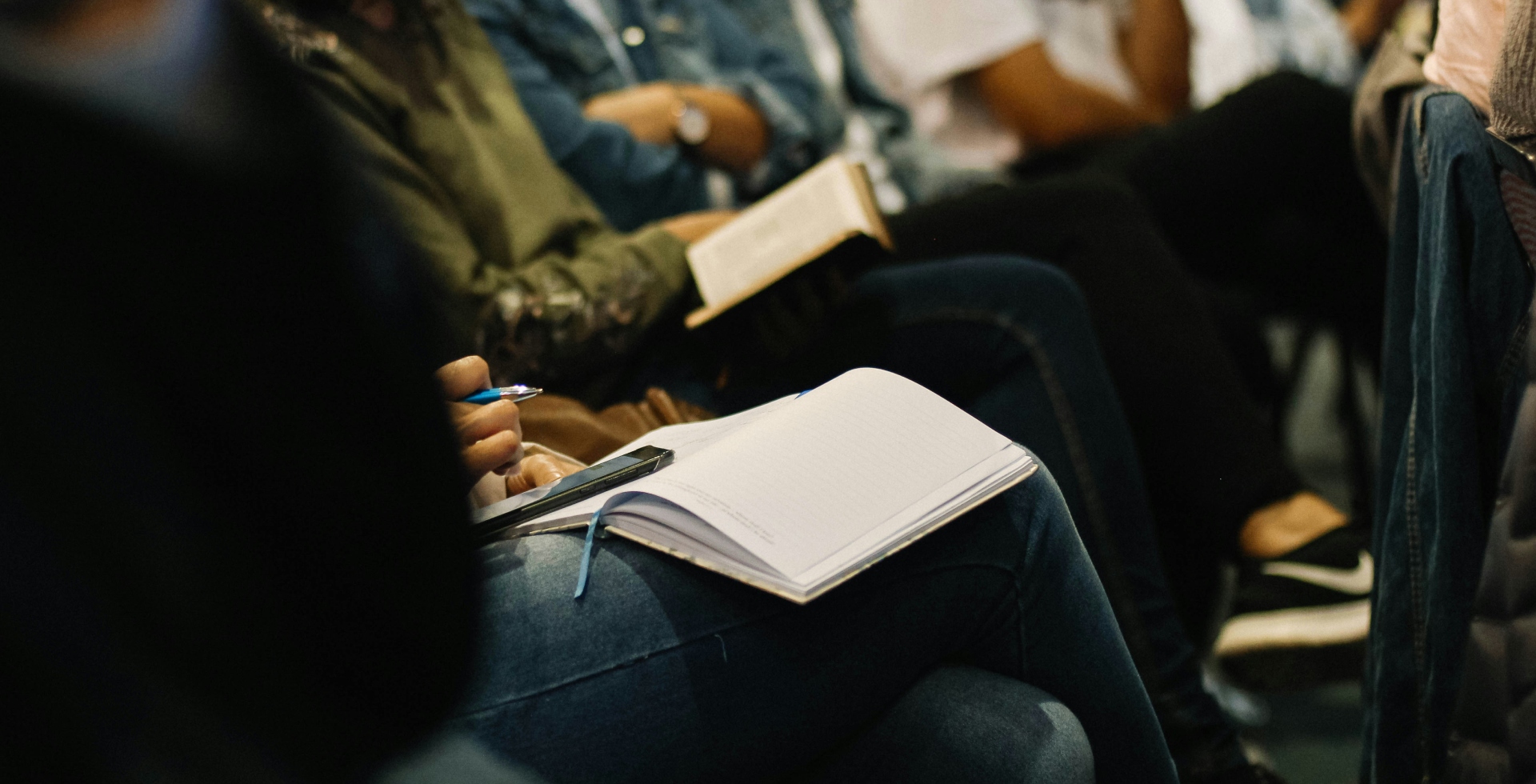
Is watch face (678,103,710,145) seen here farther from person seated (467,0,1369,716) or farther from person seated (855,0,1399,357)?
person seated (855,0,1399,357)

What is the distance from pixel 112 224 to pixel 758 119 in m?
1.29

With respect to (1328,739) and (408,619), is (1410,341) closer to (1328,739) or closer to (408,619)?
(1328,739)

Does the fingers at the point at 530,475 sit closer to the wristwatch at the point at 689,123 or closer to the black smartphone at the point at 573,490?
the black smartphone at the point at 573,490

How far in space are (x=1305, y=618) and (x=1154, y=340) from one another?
A: 31cm

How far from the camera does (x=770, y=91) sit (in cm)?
153

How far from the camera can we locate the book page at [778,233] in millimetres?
944

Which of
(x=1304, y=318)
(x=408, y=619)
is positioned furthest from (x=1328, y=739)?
(x=408, y=619)

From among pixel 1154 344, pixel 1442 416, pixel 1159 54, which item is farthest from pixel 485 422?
pixel 1159 54

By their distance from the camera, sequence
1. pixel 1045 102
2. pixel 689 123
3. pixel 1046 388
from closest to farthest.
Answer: pixel 1046 388 < pixel 689 123 < pixel 1045 102

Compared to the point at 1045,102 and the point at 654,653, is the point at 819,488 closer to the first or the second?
the point at 654,653

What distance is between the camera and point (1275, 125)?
4.92ft

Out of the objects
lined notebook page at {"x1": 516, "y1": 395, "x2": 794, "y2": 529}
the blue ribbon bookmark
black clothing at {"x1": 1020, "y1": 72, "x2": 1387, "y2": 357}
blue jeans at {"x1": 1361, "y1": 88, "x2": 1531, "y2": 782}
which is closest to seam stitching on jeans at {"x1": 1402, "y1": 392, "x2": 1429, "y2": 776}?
blue jeans at {"x1": 1361, "y1": 88, "x2": 1531, "y2": 782}

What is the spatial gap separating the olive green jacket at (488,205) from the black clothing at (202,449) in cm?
56

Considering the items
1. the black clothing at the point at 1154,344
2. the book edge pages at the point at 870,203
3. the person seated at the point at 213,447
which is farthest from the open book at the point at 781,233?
the person seated at the point at 213,447
